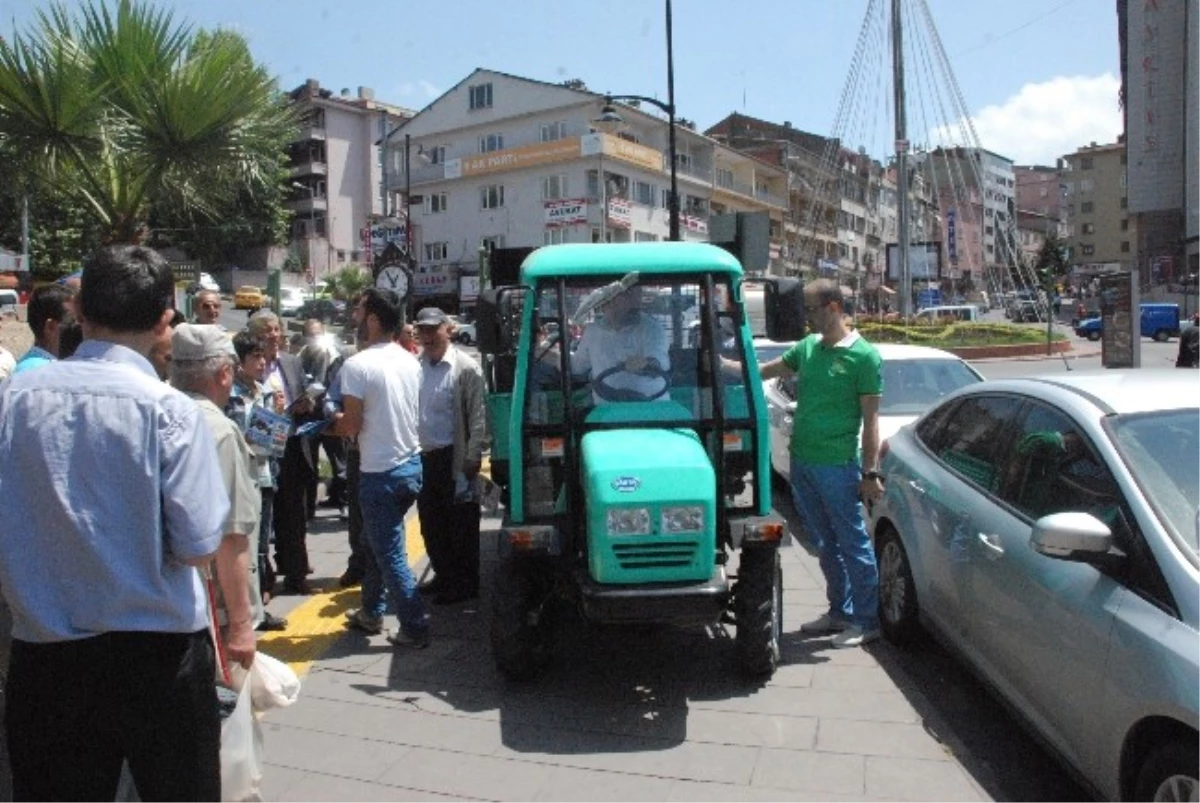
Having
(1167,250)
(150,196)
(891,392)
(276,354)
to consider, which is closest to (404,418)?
(276,354)

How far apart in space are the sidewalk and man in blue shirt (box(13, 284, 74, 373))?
1.94 metres

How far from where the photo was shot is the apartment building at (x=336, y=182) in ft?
252

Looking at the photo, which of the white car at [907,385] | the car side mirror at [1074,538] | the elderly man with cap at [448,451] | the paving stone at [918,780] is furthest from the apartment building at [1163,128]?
the car side mirror at [1074,538]

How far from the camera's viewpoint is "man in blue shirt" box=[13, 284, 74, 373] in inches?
177

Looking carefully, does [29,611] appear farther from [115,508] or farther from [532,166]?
[532,166]

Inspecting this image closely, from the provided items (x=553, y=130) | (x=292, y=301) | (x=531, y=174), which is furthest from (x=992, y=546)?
(x=553, y=130)

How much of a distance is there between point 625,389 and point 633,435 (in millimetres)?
371

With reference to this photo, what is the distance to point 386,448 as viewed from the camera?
5633mm

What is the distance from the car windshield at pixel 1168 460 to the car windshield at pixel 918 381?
4.98 meters

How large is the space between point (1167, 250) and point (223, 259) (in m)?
60.4

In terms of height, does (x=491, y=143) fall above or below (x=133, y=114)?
above

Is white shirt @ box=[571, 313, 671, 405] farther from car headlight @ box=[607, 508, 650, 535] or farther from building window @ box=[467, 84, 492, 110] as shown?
building window @ box=[467, 84, 492, 110]

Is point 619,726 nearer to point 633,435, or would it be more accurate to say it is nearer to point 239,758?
point 633,435

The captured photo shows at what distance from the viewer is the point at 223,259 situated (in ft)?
223
